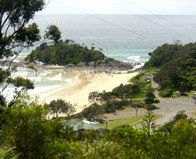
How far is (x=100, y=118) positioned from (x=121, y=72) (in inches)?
1911

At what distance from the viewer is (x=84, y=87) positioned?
83.2 meters

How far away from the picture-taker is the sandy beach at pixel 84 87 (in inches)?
2773

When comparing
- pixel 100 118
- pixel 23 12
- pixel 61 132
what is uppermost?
pixel 23 12

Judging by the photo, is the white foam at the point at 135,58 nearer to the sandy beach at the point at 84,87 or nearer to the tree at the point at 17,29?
the sandy beach at the point at 84,87

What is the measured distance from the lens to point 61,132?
1892 cm

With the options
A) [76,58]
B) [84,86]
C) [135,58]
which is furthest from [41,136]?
[135,58]

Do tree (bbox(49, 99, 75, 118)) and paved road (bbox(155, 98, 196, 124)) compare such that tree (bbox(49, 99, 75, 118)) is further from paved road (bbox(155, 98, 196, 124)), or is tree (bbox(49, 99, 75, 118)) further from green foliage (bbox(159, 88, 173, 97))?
green foliage (bbox(159, 88, 173, 97))

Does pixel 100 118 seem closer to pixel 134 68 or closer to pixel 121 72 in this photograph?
pixel 121 72

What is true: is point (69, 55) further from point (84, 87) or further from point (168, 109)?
point (168, 109)

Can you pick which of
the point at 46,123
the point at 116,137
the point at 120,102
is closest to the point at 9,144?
the point at 46,123

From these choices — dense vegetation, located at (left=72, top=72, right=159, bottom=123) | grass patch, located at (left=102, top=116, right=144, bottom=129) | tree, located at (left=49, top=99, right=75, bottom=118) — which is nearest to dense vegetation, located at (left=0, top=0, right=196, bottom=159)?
grass patch, located at (left=102, top=116, right=144, bottom=129)

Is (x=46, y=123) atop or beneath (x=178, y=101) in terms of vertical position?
atop

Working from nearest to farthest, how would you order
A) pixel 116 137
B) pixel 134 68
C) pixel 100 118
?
pixel 116 137 → pixel 100 118 → pixel 134 68

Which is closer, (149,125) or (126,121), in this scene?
(149,125)
